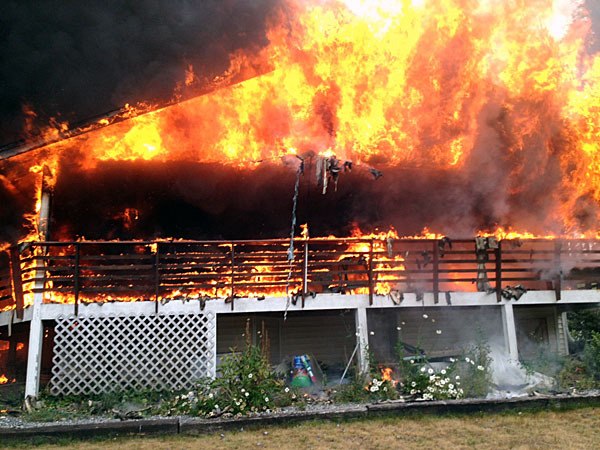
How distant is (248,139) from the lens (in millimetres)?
11602

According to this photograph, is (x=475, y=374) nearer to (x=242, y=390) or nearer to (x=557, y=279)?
(x=557, y=279)

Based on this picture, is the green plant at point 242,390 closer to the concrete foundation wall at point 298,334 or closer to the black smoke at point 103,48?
the concrete foundation wall at point 298,334

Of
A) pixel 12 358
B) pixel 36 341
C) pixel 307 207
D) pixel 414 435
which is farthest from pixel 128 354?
pixel 307 207

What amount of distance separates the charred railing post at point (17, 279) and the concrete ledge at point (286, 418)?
3.18m

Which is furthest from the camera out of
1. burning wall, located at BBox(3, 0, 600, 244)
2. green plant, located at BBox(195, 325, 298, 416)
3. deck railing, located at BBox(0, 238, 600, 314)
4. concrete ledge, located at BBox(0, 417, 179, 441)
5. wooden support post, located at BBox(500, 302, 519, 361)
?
burning wall, located at BBox(3, 0, 600, 244)

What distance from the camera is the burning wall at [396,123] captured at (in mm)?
11164

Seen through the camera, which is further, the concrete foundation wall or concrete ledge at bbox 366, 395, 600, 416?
the concrete foundation wall

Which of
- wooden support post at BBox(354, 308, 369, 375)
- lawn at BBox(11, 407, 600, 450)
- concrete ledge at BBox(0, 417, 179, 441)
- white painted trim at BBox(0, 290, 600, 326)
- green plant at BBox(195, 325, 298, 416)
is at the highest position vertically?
white painted trim at BBox(0, 290, 600, 326)

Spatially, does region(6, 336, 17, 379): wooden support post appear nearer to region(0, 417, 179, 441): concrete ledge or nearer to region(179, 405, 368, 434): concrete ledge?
region(0, 417, 179, 441): concrete ledge

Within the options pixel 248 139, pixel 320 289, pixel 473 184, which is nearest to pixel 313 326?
pixel 320 289

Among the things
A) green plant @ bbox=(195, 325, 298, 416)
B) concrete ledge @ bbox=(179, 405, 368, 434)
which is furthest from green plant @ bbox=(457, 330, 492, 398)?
green plant @ bbox=(195, 325, 298, 416)

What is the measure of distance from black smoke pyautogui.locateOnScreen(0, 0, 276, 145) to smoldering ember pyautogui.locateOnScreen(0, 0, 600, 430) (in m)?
0.05

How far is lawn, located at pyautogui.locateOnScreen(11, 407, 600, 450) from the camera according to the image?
20.6 ft

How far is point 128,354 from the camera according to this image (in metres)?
9.16
